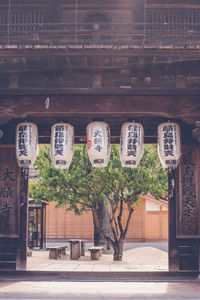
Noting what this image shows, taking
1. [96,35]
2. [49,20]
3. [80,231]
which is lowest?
[80,231]

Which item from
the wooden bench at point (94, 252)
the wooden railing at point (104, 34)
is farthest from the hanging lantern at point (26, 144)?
the wooden bench at point (94, 252)

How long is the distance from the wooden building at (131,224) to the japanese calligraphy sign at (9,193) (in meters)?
20.7

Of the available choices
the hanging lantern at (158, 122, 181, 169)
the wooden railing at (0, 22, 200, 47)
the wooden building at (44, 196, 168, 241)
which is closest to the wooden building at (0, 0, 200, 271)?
the wooden railing at (0, 22, 200, 47)

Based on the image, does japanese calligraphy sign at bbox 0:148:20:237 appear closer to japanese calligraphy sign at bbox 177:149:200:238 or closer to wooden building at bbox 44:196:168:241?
japanese calligraphy sign at bbox 177:149:200:238

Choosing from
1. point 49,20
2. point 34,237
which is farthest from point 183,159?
point 34,237

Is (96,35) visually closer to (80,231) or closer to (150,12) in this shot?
(150,12)

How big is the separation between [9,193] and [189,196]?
17.2ft

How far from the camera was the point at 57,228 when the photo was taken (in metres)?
32.8

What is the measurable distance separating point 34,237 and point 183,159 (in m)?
15.3

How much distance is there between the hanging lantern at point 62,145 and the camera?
35.2 feet

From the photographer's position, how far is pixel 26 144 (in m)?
10.9

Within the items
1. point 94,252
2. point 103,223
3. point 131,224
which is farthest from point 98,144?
point 131,224

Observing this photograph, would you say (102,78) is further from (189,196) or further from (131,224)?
(131,224)

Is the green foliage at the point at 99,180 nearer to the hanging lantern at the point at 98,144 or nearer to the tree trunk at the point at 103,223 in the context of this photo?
the tree trunk at the point at 103,223
